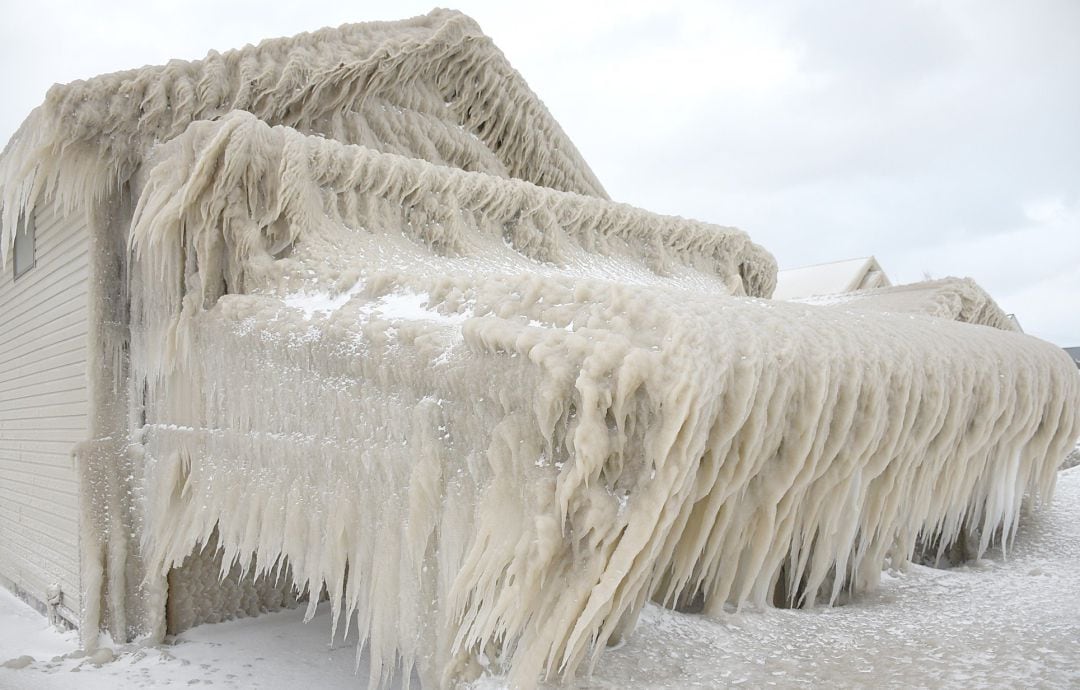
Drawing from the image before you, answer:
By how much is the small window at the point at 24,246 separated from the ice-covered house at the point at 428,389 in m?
0.04

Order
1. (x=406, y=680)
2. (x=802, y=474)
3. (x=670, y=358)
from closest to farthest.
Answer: (x=670, y=358) < (x=802, y=474) < (x=406, y=680)

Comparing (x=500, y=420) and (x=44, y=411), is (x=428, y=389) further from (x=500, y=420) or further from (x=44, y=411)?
(x=44, y=411)

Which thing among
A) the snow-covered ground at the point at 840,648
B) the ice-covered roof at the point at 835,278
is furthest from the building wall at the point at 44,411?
the ice-covered roof at the point at 835,278

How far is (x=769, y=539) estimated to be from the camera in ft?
8.13

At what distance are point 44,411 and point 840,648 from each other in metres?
5.70

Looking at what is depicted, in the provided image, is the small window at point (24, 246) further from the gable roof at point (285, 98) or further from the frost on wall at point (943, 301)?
the frost on wall at point (943, 301)

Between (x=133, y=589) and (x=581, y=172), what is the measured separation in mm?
4770

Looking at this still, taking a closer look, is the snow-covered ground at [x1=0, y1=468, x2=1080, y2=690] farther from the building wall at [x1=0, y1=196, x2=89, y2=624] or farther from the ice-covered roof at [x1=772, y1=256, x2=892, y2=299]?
the ice-covered roof at [x1=772, y1=256, x2=892, y2=299]

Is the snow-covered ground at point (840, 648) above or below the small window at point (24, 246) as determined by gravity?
below

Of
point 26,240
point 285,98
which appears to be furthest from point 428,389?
point 26,240

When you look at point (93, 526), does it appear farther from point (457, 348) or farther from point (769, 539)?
point (769, 539)

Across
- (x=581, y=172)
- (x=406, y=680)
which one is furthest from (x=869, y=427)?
(x=581, y=172)

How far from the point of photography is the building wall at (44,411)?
5.17 metres

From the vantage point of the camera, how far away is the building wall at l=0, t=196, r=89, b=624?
5172 millimetres
